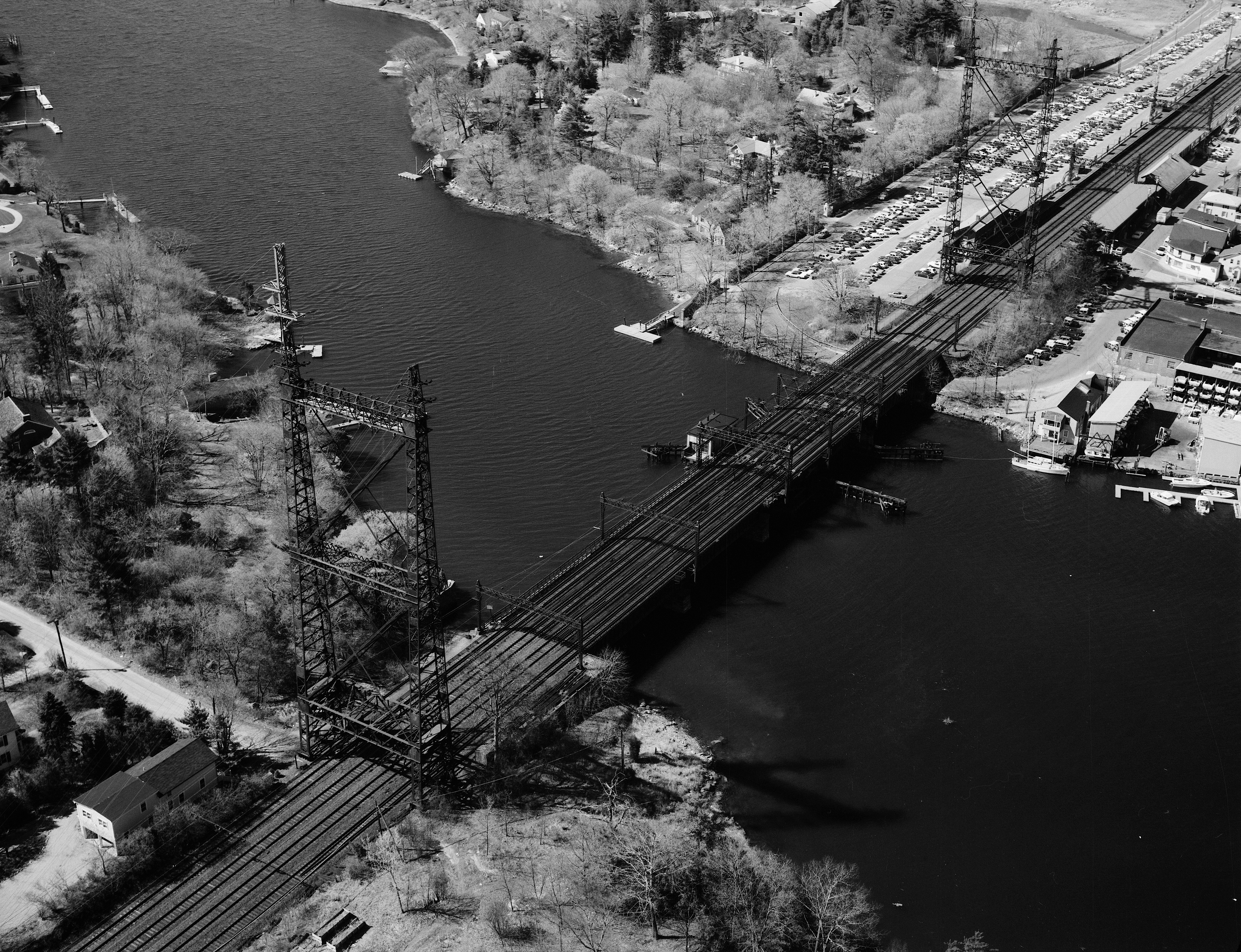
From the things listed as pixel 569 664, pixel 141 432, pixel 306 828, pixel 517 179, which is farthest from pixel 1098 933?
Answer: pixel 517 179

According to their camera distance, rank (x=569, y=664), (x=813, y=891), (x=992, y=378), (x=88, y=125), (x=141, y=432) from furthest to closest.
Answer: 1. (x=88, y=125)
2. (x=992, y=378)
3. (x=141, y=432)
4. (x=569, y=664)
5. (x=813, y=891)

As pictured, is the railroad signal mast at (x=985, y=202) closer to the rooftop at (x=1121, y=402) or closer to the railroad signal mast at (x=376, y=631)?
the rooftop at (x=1121, y=402)

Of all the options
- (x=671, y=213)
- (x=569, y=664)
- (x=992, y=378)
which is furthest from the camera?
(x=671, y=213)

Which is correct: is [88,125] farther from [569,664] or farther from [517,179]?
[569,664]

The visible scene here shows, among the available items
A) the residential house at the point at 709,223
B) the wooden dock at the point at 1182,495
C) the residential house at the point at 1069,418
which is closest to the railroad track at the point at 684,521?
the residential house at the point at 1069,418

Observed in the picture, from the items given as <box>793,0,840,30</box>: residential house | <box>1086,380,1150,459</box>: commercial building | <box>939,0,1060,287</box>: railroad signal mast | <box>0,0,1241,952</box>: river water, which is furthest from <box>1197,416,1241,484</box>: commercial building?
<box>793,0,840,30</box>: residential house

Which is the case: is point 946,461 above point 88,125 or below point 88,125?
below

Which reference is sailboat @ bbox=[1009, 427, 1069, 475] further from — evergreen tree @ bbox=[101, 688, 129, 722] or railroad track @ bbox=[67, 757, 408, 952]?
evergreen tree @ bbox=[101, 688, 129, 722]
